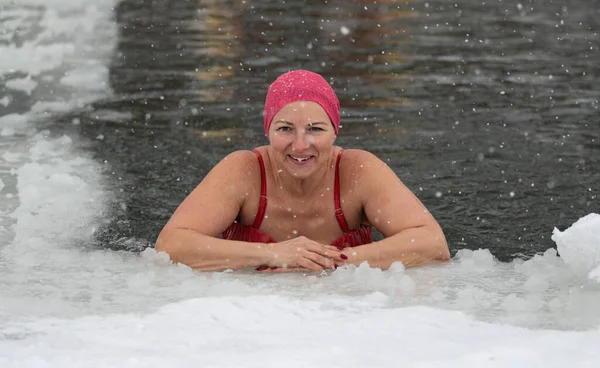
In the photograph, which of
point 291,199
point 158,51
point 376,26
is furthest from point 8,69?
point 291,199

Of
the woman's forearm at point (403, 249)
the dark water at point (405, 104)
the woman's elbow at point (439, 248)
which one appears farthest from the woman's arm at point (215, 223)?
the dark water at point (405, 104)

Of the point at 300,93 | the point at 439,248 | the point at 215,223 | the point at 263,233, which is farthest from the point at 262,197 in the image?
the point at 439,248

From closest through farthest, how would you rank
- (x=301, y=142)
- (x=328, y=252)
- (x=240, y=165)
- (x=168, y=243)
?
(x=301, y=142), (x=328, y=252), (x=168, y=243), (x=240, y=165)

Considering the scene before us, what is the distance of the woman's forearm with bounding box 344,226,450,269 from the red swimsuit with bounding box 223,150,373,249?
318 millimetres

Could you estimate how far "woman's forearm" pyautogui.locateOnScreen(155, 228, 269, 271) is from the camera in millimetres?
5312

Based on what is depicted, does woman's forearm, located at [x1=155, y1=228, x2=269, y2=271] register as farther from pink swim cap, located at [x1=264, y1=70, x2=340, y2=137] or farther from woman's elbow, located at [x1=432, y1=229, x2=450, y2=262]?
woman's elbow, located at [x1=432, y1=229, x2=450, y2=262]

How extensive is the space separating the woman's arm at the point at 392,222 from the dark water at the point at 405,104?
1.19 meters

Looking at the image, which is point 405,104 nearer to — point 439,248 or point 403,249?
point 439,248

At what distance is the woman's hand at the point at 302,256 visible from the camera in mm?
5242

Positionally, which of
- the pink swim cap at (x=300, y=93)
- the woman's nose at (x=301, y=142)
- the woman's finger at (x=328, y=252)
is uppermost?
the pink swim cap at (x=300, y=93)

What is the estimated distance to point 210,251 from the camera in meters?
5.35

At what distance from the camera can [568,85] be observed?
11.3 meters

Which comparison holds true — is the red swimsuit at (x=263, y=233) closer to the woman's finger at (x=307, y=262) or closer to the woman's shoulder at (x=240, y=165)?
the woman's shoulder at (x=240, y=165)

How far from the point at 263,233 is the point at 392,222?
682mm
